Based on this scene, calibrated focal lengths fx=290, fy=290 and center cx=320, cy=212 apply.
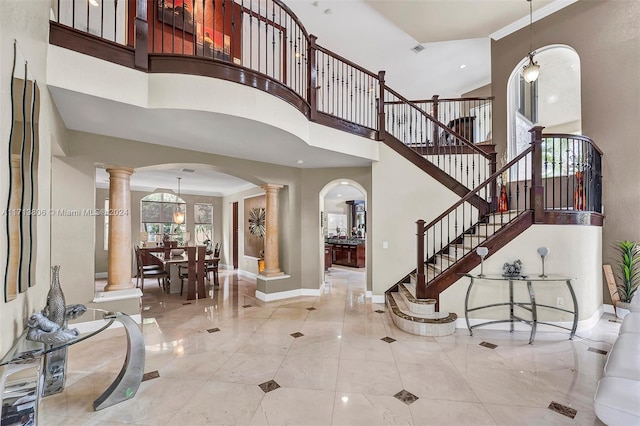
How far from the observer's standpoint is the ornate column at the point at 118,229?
159 inches

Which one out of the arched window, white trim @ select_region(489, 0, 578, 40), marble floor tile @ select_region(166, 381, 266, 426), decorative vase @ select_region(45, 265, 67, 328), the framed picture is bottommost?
marble floor tile @ select_region(166, 381, 266, 426)

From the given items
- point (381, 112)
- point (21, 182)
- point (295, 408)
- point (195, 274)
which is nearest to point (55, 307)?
point (21, 182)

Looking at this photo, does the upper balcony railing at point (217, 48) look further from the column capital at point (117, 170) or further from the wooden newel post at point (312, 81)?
the column capital at point (117, 170)

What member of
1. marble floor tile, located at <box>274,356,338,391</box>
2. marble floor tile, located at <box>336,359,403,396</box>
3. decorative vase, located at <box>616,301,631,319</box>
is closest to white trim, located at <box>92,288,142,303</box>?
marble floor tile, located at <box>274,356,338,391</box>

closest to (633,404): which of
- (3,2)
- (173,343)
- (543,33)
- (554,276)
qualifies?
(554,276)

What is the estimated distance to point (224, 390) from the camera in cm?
241

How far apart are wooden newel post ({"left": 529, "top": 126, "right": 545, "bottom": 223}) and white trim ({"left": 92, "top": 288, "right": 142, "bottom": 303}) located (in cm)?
550

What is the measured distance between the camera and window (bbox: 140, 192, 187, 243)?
884cm

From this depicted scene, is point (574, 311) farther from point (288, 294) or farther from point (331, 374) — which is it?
point (288, 294)

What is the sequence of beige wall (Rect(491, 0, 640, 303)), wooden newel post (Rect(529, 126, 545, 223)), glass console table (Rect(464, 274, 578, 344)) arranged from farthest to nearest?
beige wall (Rect(491, 0, 640, 303)), wooden newel post (Rect(529, 126, 545, 223)), glass console table (Rect(464, 274, 578, 344))

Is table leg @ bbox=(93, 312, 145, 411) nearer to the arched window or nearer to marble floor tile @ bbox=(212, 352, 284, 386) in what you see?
marble floor tile @ bbox=(212, 352, 284, 386)

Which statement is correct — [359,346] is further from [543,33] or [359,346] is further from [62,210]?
[543,33]

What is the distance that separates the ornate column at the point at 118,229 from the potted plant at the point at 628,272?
7.12 m

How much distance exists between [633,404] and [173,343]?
3.84 meters
